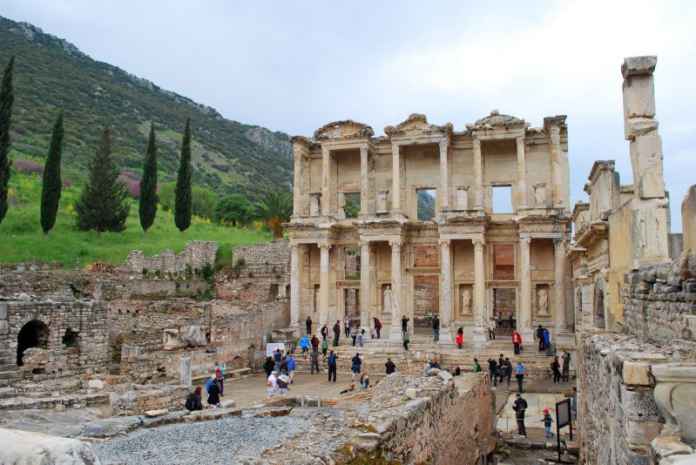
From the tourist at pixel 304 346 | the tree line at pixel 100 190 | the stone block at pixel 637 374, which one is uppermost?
the tree line at pixel 100 190

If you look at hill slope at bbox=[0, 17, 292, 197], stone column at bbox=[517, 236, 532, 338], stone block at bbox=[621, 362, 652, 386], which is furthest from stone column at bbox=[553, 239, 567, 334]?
hill slope at bbox=[0, 17, 292, 197]

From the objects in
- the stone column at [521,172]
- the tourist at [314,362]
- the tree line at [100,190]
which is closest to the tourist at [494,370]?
the tourist at [314,362]

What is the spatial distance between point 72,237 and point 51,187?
3.26 m

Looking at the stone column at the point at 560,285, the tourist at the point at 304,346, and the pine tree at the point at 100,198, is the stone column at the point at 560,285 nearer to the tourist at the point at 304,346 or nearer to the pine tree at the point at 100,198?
the tourist at the point at 304,346

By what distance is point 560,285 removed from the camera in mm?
26953

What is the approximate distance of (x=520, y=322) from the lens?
1079 inches

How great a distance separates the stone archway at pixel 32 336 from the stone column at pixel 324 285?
13829 millimetres

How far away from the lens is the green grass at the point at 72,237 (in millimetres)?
32719

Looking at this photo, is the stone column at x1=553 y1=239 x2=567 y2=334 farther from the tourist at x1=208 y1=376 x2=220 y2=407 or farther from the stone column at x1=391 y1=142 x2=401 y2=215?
the tourist at x1=208 y1=376 x2=220 y2=407

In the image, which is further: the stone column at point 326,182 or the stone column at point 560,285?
the stone column at point 326,182

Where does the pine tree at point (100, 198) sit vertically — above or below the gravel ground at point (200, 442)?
above

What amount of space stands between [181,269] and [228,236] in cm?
778

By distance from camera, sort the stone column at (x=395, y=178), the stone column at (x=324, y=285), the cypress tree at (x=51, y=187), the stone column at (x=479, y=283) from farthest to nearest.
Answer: the cypress tree at (x=51, y=187), the stone column at (x=324, y=285), the stone column at (x=395, y=178), the stone column at (x=479, y=283)

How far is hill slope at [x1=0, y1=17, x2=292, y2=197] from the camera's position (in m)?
66.4
